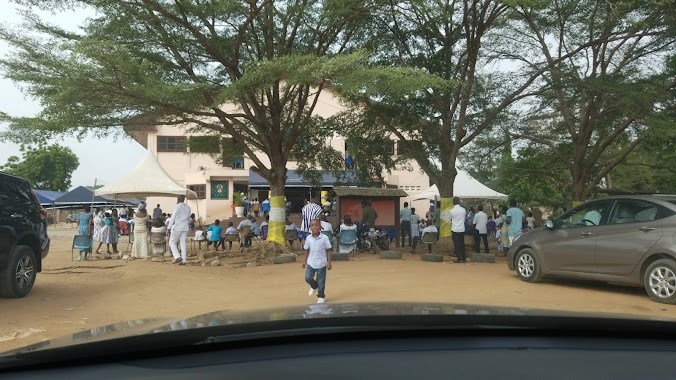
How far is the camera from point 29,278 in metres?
9.76

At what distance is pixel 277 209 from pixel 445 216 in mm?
5224

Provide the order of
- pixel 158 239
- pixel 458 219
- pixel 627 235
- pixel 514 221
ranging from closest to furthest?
pixel 627 235 < pixel 458 219 < pixel 158 239 < pixel 514 221

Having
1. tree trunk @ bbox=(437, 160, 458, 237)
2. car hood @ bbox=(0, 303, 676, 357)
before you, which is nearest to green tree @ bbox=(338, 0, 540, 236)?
tree trunk @ bbox=(437, 160, 458, 237)

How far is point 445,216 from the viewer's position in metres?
17.8

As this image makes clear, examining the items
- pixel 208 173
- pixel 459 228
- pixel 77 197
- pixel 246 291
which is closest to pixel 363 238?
pixel 459 228

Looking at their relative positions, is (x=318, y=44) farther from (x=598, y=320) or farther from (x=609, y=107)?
(x=598, y=320)

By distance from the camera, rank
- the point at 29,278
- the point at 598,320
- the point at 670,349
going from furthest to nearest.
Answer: the point at 29,278
the point at 598,320
the point at 670,349

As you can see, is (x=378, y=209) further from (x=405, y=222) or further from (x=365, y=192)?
(x=405, y=222)

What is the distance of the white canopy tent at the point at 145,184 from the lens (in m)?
19.6

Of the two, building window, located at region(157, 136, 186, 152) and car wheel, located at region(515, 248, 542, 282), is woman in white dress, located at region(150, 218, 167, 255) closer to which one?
car wheel, located at region(515, 248, 542, 282)

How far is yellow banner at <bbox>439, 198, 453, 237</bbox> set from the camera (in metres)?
17.6

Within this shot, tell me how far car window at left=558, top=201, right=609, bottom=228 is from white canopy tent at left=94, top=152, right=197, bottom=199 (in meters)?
13.9

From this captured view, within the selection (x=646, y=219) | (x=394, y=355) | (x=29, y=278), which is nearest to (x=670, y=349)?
(x=394, y=355)

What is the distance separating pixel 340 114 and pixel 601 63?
9215 mm
